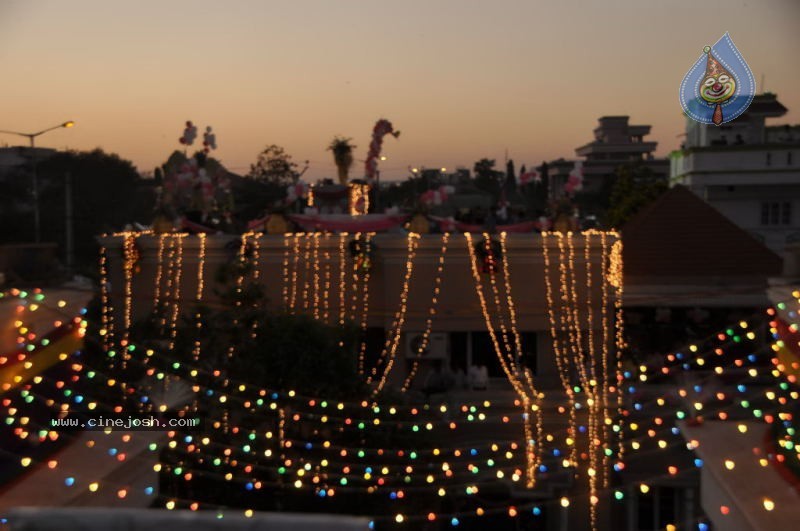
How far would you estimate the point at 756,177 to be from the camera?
24.1 metres

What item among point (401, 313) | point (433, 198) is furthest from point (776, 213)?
point (401, 313)

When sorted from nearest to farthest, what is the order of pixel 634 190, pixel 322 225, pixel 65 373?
pixel 65 373 → pixel 322 225 → pixel 634 190

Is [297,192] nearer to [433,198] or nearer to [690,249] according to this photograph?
[433,198]

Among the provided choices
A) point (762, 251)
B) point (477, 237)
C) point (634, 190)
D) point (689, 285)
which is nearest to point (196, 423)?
point (477, 237)

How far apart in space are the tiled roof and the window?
24.4 feet

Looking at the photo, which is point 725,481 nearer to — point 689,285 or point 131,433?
point 131,433

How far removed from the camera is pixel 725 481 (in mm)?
5270

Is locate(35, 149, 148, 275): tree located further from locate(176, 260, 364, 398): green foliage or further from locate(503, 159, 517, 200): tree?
locate(176, 260, 364, 398): green foliage

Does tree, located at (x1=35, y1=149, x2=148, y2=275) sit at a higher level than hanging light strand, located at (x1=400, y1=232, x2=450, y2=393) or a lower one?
higher

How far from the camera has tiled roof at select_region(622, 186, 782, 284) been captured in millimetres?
17031

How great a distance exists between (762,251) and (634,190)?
38.1ft

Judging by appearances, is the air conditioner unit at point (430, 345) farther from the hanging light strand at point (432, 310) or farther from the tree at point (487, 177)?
the tree at point (487, 177)

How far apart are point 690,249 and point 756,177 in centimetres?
783

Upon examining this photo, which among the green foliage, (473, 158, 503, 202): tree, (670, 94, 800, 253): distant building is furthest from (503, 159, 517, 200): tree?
the green foliage
